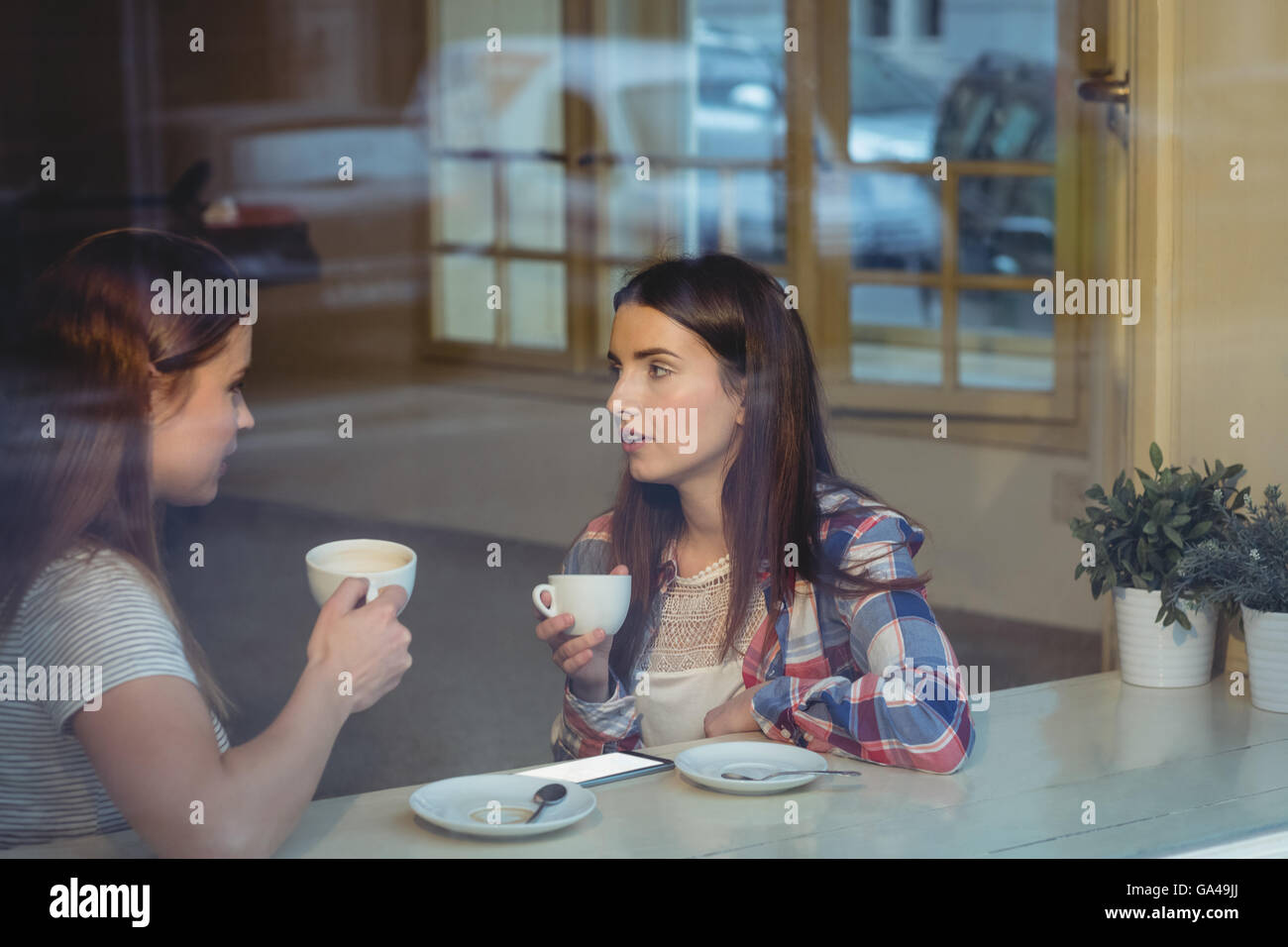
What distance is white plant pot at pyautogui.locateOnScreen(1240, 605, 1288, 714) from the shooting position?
163cm

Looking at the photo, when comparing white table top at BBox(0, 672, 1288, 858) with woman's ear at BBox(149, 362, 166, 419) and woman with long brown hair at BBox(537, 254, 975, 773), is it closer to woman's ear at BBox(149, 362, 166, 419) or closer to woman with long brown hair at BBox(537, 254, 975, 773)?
woman with long brown hair at BBox(537, 254, 975, 773)

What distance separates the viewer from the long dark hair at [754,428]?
5.37 feet

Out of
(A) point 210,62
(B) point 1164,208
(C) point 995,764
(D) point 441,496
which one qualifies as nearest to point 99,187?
(A) point 210,62

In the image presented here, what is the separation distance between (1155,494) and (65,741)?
1262mm

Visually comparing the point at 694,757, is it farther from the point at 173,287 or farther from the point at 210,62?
the point at 210,62

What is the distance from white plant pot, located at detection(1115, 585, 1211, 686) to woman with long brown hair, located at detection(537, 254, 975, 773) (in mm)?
340

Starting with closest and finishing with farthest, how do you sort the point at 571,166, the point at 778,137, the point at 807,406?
the point at 807,406 < the point at 778,137 < the point at 571,166

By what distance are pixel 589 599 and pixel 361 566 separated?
22cm

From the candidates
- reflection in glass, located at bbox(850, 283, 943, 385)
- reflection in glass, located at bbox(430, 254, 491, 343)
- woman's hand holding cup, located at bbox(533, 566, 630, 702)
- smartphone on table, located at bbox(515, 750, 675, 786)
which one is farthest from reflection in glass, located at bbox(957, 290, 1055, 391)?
smartphone on table, located at bbox(515, 750, 675, 786)

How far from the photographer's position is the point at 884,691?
1.39 m

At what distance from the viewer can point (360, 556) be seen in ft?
4.17

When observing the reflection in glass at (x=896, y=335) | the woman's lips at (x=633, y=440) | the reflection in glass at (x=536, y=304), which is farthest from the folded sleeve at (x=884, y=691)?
the reflection in glass at (x=536, y=304)

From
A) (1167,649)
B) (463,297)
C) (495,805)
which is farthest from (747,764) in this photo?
(463,297)

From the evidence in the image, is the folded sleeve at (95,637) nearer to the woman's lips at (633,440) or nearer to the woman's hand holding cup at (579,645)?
the woman's hand holding cup at (579,645)
